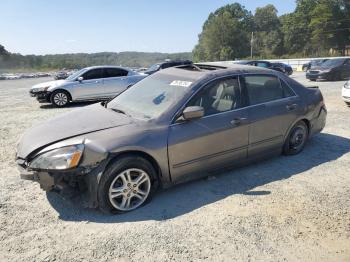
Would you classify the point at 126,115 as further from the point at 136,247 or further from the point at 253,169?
the point at 253,169

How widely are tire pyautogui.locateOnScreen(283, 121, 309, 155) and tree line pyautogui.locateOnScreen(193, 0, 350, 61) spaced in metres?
64.2

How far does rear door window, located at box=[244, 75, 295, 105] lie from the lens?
4.98m

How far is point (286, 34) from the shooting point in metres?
82.2

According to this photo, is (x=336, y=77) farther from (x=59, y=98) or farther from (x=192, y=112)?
(x=192, y=112)

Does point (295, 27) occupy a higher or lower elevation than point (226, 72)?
higher

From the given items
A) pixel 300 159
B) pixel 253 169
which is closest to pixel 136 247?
pixel 253 169

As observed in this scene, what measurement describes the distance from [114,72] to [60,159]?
10053 millimetres

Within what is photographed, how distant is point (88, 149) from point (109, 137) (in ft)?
0.89

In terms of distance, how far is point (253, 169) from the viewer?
202 inches

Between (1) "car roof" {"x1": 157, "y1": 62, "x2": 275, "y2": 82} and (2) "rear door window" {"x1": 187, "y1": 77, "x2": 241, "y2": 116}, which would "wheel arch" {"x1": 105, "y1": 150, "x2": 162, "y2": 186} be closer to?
(2) "rear door window" {"x1": 187, "y1": 77, "x2": 241, "y2": 116}

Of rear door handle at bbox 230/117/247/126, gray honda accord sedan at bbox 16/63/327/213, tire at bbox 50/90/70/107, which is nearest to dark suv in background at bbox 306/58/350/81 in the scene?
tire at bbox 50/90/70/107

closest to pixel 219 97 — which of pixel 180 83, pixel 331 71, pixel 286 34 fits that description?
pixel 180 83

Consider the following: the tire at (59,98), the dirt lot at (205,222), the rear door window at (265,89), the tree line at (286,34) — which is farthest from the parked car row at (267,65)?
the tree line at (286,34)

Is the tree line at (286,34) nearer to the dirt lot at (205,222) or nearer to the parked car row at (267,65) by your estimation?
the parked car row at (267,65)
